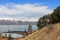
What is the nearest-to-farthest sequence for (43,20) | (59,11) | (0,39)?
(59,11), (0,39), (43,20)

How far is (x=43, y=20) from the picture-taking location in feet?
303

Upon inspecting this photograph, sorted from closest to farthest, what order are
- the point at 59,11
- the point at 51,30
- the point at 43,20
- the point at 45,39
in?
the point at 45,39
the point at 51,30
the point at 59,11
the point at 43,20

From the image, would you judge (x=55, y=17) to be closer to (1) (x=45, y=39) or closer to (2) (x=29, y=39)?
(2) (x=29, y=39)

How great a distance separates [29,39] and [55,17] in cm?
973

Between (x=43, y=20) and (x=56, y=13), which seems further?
(x=43, y=20)

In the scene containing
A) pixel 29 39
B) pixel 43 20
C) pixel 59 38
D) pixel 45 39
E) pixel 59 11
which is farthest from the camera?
pixel 43 20

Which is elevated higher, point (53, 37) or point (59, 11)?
point (59, 11)

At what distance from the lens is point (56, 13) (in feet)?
206

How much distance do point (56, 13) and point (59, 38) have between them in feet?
62.9

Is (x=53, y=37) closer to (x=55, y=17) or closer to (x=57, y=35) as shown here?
(x=57, y=35)

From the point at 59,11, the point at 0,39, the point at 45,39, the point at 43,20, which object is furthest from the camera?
the point at 43,20

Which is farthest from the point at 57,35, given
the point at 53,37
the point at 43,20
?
the point at 43,20

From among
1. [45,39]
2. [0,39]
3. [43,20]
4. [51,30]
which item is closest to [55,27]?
[51,30]

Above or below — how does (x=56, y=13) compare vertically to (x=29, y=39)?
above
